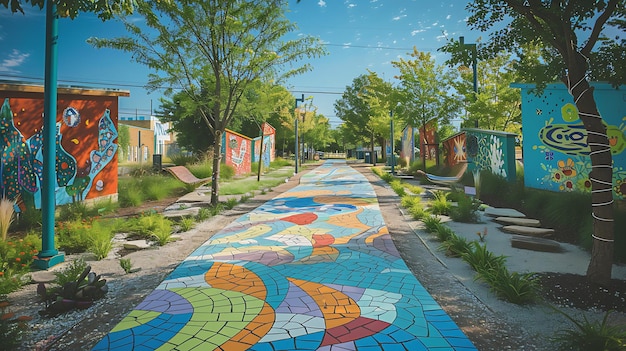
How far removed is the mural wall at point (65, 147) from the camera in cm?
745

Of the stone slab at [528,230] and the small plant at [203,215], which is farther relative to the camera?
the small plant at [203,215]

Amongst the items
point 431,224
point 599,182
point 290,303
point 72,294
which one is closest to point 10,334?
point 72,294

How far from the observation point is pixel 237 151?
73.9ft

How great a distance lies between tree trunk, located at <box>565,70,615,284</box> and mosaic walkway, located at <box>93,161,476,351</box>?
1.80 metres

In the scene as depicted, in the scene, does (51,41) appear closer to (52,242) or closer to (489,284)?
(52,242)

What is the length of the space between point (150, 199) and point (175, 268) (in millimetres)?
7069

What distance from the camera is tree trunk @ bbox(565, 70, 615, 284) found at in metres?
3.90

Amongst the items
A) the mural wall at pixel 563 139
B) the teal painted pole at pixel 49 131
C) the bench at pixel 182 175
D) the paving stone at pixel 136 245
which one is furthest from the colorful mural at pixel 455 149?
the teal painted pole at pixel 49 131

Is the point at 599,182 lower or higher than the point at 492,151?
lower

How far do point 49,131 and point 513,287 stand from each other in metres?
5.88

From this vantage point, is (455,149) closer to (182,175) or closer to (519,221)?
(519,221)

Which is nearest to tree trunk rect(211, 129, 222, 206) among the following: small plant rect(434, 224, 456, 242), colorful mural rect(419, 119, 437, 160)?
small plant rect(434, 224, 456, 242)

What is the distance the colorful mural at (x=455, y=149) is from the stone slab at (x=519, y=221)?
9091 mm

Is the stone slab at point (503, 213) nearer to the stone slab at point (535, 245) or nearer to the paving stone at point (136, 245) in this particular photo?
the stone slab at point (535, 245)
